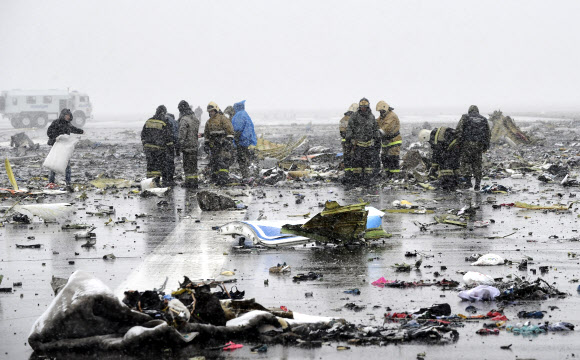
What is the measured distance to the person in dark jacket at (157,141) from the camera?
60.2 feet

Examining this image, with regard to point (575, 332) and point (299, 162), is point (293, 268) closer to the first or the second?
point (575, 332)

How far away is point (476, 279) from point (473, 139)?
30.4 feet

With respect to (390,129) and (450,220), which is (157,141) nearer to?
(390,129)

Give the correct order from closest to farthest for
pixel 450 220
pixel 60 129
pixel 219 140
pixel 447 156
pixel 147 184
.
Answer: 1. pixel 450 220
2. pixel 447 156
3. pixel 147 184
4. pixel 219 140
5. pixel 60 129

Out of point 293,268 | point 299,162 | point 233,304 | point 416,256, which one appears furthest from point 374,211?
point 299,162

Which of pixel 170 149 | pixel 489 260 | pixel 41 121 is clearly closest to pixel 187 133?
pixel 170 149

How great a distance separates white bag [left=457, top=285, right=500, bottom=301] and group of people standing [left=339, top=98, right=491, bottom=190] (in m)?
9.76

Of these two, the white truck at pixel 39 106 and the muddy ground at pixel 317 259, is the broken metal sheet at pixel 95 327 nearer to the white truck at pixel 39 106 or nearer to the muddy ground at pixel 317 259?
the muddy ground at pixel 317 259

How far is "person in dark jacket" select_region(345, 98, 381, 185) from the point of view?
18500mm

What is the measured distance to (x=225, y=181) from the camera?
19.1 m

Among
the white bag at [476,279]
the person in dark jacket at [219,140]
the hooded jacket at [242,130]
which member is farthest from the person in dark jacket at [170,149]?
the white bag at [476,279]

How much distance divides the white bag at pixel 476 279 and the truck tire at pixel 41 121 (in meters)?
59.6

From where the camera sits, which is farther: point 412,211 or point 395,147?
point 395,147

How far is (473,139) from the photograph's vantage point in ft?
56.7
